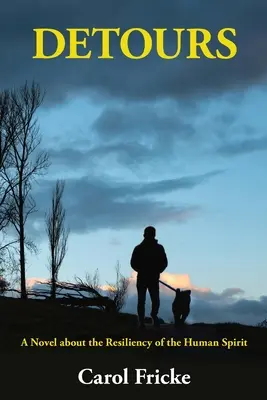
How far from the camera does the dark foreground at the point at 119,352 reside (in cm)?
1095

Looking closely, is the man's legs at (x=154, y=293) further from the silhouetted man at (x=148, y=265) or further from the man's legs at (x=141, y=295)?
the man's legs at (x=141, y=295)

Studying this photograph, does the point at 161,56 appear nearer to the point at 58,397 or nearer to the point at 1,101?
the point at 58,397

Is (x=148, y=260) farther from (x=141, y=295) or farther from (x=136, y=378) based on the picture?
(x=136, y=378)

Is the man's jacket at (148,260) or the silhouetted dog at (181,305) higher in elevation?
the man's jacket at (148,260)

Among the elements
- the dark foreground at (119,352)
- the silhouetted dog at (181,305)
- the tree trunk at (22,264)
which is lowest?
the dark foreground at (119,352)

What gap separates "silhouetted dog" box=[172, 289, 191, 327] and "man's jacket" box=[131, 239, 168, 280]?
1.69 m

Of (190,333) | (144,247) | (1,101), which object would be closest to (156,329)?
(190,333)

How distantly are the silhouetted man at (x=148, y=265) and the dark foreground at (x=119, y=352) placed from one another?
0.84 m

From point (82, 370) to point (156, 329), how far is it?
14.5ft

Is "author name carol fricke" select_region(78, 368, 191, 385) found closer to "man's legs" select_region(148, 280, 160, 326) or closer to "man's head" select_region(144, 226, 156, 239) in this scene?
"man's legs" select_region(148, 280, 160, 326)

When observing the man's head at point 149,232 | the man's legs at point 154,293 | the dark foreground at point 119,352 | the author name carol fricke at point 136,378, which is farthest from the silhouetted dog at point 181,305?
the author name carol fricke at point 136,378

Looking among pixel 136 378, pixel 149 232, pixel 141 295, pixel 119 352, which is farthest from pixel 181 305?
pixel 136 378

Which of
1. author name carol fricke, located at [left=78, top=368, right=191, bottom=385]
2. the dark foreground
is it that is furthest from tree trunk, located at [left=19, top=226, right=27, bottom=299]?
author name carol fricke, located at [left=78, top=368, right=191, bottom=385]

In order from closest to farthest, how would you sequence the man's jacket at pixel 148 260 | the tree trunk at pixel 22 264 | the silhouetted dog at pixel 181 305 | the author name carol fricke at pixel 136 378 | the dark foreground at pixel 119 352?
the author name carol fricke at pixel 136 378, the dark foreground at pixel 119 352, the man's jacket at pixel 148 260, the silhouetted dog at pixel 181 305, the tree trunk at pixel 22 264
